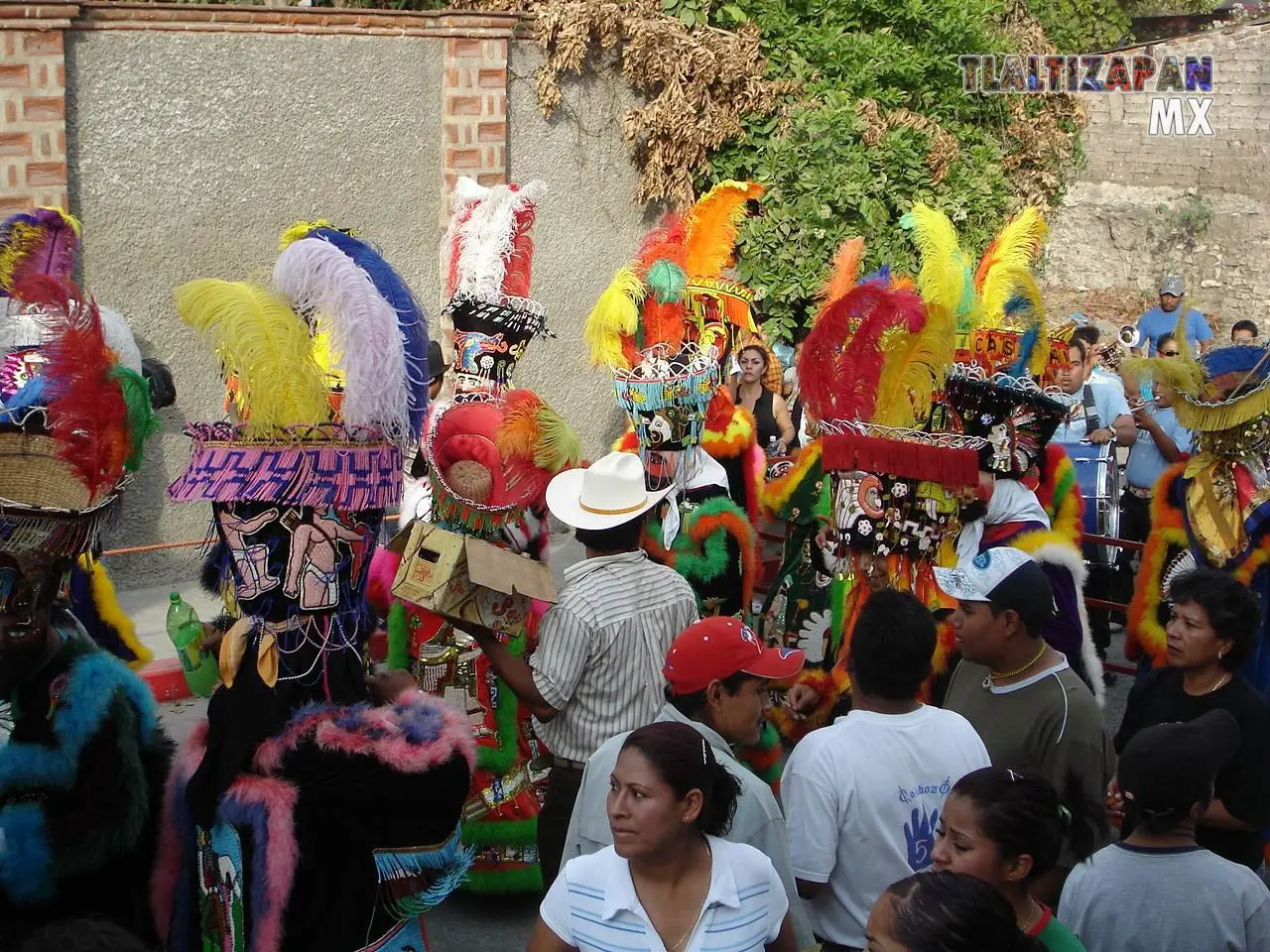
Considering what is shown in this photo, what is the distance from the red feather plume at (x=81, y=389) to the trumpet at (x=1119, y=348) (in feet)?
25.4

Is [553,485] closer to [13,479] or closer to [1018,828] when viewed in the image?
[13,479]

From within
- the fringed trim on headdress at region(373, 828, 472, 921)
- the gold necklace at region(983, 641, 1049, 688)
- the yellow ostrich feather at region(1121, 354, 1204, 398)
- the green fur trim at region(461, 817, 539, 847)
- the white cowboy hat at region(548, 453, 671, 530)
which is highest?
the yellow ostrich feather at region(1121, 354, 1204, 398)

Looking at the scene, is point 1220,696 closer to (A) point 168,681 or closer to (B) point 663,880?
(B) point 663,880

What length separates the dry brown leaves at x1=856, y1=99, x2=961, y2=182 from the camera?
13.2 metres

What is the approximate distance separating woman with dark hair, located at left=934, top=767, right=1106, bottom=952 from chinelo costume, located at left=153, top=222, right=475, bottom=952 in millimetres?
1393

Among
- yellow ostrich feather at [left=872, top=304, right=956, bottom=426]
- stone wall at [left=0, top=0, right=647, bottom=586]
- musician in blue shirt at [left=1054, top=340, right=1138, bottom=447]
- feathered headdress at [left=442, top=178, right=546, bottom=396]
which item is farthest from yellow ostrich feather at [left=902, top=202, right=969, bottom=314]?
stone wall at [left=0, top=0, right=647, bottom=586]

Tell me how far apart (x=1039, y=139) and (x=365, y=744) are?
1304 cm

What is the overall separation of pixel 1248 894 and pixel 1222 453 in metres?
3.19

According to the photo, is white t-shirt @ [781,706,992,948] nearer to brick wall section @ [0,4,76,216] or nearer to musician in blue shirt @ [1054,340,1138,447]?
musician in blue shirt @ [1054,340,1138,447]

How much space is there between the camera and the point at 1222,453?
6090 mm

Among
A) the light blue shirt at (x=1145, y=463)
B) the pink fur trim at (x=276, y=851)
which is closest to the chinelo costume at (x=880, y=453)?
the pink fur trim at (x=276, y=851)

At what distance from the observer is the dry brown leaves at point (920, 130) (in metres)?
13.2

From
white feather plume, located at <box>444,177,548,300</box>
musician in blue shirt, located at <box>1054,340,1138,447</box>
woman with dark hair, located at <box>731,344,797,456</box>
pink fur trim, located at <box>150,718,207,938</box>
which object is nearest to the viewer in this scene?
pink fur trim, located at <box>150,718,207,938</box>

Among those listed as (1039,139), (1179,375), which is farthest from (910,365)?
(1039,139)
